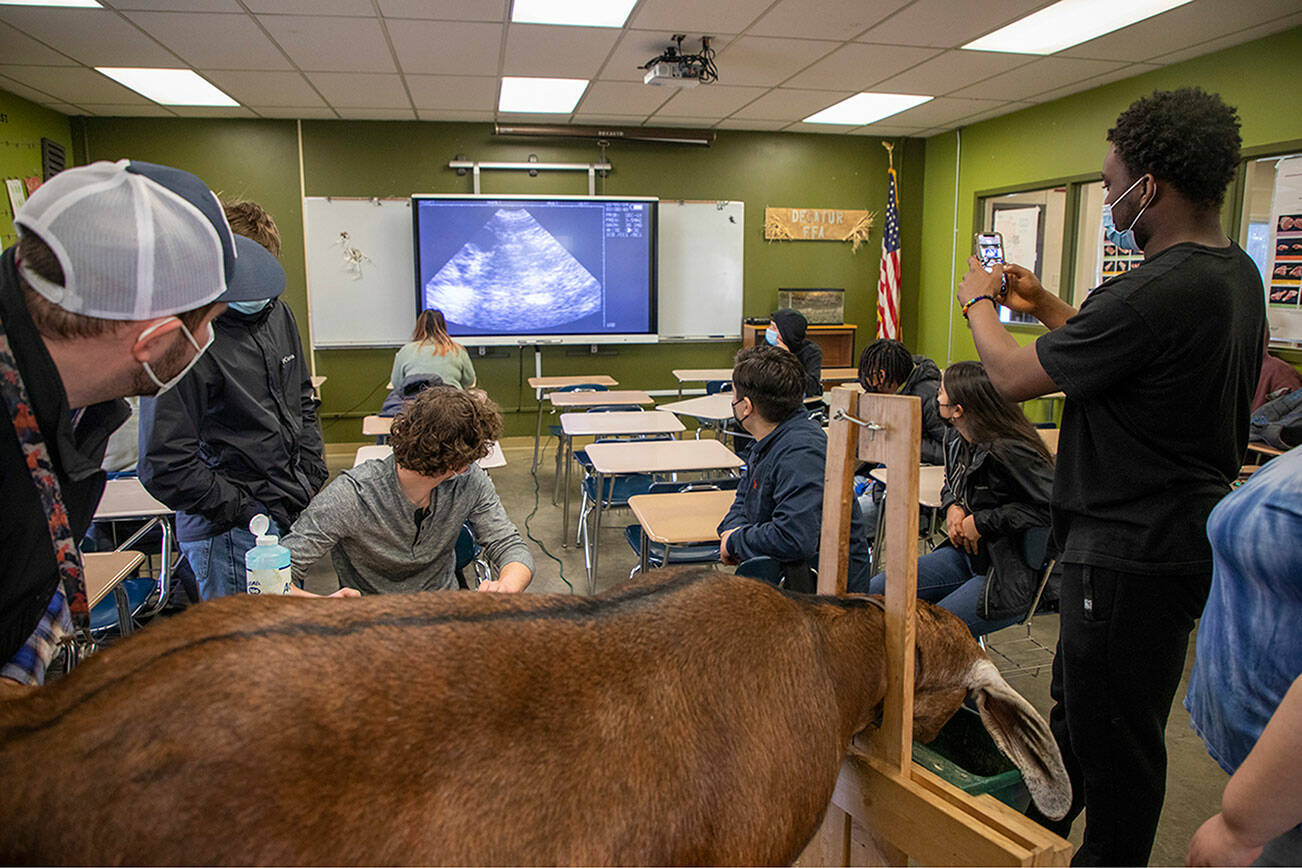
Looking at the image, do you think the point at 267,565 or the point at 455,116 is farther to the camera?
the point at 455,116

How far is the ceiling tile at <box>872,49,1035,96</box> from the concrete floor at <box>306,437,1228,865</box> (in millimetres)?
3639

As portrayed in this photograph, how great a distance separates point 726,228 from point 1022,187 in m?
2.69

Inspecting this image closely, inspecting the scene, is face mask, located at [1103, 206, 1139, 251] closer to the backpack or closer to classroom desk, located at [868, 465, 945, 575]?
classroom desk, located at [868, 465, 945, 575]

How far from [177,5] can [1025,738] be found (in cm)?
512

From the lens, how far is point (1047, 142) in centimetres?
652

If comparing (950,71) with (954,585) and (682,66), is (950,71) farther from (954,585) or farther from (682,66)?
(954,585)

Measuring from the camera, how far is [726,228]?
7930 mm

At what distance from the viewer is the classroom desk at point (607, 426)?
4.89 m

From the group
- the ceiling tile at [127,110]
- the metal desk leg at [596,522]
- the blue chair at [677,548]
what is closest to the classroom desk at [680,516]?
the blue chair at [677,548]

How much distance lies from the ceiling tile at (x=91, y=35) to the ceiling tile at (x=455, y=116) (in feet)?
6.83

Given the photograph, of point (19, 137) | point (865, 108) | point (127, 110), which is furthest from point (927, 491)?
point (127, 110)

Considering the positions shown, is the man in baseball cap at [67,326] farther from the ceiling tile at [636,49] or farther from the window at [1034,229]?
the window at [1034,229]

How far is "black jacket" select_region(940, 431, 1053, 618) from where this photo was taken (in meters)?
2.42

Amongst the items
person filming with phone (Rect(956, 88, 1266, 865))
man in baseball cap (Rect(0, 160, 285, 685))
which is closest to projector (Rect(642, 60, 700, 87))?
person filming with phone (Rect(956, 88, 1266, 865))
